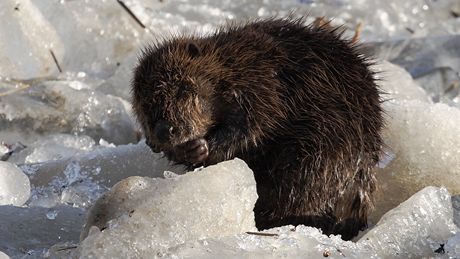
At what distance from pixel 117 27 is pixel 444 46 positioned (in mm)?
2267

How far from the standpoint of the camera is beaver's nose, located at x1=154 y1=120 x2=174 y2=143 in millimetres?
3174

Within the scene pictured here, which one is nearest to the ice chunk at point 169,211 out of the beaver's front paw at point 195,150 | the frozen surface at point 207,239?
the frozen surface at point 207,239

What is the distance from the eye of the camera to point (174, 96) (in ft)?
10.5

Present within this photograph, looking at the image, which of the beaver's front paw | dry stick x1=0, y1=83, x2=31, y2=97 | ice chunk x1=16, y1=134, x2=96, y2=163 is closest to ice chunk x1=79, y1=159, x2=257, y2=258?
the beaver's front paw

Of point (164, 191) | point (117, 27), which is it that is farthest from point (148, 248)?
point (117, 27)

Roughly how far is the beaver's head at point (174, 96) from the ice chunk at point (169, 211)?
329 mm

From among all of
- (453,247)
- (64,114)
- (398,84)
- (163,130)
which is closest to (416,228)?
(453,247)

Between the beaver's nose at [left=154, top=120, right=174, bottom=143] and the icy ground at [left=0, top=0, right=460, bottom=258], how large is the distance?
0.22m

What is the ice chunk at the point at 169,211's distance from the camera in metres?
2.65

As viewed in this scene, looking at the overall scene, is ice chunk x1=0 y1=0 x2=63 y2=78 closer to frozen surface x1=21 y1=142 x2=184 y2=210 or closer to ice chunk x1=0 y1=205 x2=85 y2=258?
frozen surface x1=21 y1=142 x2=184 y2=210

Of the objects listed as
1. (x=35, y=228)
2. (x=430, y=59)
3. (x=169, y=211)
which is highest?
(x=169, y=211)

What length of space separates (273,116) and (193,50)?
0.37 m

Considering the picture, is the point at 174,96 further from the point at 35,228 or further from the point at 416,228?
the point at 416,228

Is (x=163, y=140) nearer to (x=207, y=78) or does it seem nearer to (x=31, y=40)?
(x=207, y=78)
